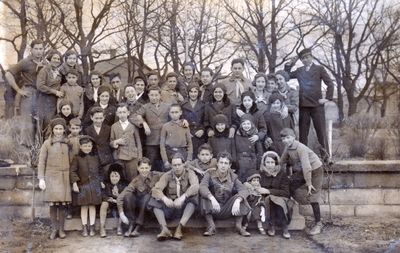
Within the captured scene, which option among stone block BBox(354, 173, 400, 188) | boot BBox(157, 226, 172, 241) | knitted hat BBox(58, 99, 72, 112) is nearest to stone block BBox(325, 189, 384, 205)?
stone block BBox(354, 173, 400, 188)

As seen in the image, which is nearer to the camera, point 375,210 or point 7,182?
point 7,182

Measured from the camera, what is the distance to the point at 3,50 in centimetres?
1934

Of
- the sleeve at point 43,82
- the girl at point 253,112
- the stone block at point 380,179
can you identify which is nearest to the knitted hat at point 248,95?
the girl at point 253,112

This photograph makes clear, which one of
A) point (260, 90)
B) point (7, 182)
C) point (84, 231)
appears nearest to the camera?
point (84, 231)

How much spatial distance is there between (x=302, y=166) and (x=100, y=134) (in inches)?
94.5

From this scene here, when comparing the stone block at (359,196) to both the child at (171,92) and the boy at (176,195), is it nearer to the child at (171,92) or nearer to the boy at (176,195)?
the boy at (176,195)

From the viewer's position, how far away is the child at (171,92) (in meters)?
6.85

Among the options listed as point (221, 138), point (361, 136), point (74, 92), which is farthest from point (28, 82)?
point (361, 136)

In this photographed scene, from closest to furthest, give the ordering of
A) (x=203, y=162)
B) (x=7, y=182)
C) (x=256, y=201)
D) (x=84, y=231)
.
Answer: (x=84, y=231) → (x=256, y=201) → (x=203, y=162) → (x=7, y=182)

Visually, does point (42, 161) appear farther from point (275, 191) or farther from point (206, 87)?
point (275, 191)

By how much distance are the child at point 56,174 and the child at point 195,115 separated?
159cm

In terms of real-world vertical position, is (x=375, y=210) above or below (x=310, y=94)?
below

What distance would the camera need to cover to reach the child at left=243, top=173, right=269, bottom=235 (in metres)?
6.05

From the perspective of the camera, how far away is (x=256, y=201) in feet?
19.9
